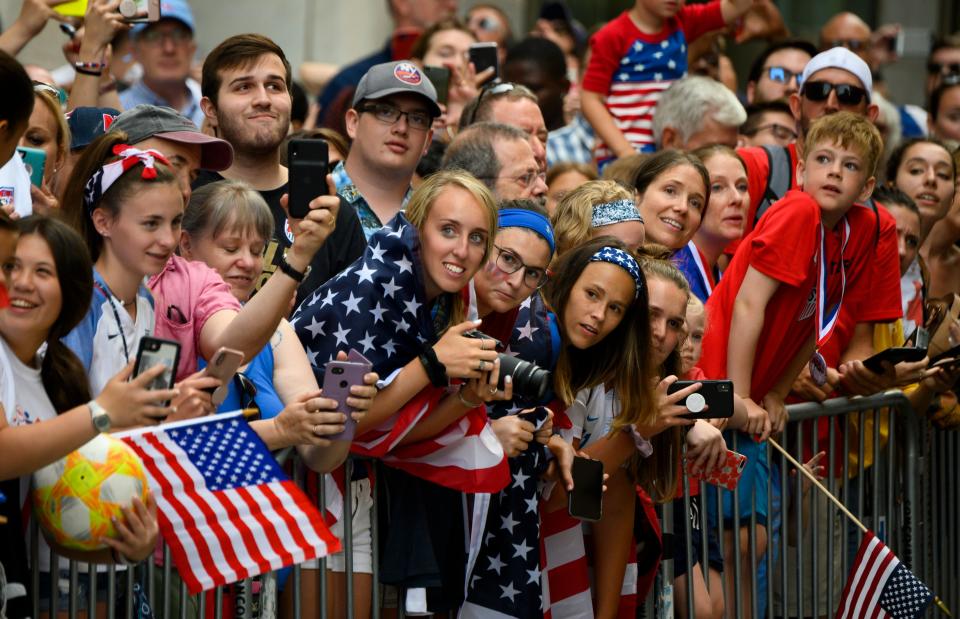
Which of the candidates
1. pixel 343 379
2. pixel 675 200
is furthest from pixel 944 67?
pixel 343 379

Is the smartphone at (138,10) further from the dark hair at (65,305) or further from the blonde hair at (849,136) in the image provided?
the blonde hair at (849,136)

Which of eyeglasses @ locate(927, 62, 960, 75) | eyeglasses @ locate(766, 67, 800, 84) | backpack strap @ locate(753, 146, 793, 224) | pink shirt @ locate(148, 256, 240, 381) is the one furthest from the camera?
eyeglasses @ locate(927, 62, 960, 75)

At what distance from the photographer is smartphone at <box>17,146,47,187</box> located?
210 inches

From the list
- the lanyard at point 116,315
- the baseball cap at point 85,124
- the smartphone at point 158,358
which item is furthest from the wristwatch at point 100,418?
the baseball cap at point 85,124

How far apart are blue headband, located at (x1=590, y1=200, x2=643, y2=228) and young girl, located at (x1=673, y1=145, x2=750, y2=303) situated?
867 mm

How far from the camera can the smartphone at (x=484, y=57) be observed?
834cm

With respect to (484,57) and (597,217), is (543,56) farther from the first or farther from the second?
(597,217)

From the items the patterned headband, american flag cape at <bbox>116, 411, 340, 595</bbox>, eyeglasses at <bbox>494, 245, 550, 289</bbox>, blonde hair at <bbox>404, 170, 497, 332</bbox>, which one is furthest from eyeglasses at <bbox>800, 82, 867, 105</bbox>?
american flag cape at <bbox>116, 411, 340, 595</bbox>

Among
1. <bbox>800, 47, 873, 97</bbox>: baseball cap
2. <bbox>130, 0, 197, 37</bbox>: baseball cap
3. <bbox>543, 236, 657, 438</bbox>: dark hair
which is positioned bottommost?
<bbox>543, 236, 657, 438</bbox>: dark hair

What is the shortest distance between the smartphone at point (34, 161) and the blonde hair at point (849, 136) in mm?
3278

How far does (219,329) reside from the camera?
470 centimetres

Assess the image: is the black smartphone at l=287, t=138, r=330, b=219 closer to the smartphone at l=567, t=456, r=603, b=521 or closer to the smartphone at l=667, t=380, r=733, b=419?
the smartphone at l=567, t=456, r=603, b=521

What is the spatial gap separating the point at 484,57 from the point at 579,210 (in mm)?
2424

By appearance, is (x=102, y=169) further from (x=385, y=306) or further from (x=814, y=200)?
(x=814, y=200)
